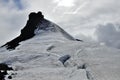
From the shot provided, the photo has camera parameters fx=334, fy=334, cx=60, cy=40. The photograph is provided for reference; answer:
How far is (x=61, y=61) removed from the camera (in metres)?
76.2

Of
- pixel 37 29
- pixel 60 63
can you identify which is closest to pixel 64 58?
pixel 60 63

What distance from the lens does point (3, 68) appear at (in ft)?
230

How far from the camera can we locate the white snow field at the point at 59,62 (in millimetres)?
60625

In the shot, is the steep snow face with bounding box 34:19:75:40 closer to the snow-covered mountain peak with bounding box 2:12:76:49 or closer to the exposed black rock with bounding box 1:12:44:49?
the snow-covered mountain peak with bounding box 2:12:76:49

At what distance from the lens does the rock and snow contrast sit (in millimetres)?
60719

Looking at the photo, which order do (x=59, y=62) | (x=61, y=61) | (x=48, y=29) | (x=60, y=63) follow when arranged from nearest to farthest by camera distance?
1. (x=60, y=63)
2. (x=59, y=62)
3. (x=61, y=61)
4. (x=48, y=29)

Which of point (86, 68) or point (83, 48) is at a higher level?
point (83, 48)

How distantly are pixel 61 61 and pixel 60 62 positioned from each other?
3.60 ft

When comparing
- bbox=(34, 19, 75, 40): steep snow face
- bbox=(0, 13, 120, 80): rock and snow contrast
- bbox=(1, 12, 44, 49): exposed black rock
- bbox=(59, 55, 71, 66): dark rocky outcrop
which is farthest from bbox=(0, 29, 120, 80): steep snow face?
bbox=(1, 12, 44, 49): exposed black rock

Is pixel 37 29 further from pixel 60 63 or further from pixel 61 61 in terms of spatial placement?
pixel 60 63

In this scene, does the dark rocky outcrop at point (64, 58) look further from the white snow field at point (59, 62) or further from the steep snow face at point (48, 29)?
the steep snow face at point (48, 29)

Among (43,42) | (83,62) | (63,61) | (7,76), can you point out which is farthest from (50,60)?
(43,42)

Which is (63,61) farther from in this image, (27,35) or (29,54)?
(27,35)

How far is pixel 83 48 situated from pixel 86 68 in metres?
23.6
